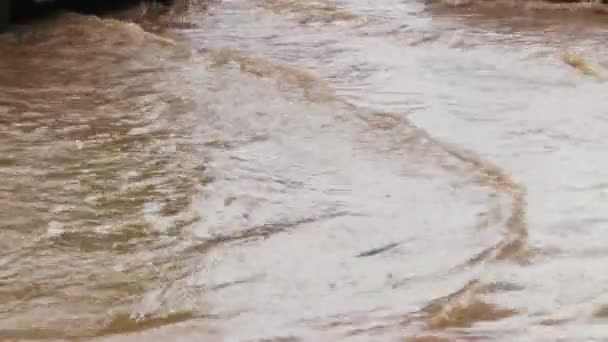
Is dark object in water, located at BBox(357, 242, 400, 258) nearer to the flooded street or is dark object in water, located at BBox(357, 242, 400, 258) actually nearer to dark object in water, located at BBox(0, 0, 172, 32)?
the flooded street

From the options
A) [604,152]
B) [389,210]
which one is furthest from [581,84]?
[389,210]

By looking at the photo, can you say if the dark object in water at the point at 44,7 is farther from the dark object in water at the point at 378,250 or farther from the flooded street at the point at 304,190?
the dark object in water at the point at 378,250

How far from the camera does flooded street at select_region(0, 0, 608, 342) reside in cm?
376

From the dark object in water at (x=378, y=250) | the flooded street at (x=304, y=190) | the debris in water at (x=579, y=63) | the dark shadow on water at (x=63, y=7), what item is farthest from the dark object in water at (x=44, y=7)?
the dark object in water at (x=378, y=250)

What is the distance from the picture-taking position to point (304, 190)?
5.09m

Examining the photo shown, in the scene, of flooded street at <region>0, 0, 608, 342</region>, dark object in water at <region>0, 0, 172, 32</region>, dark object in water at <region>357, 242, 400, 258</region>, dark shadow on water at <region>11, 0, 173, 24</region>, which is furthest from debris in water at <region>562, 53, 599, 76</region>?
dark object in water at <region>0, 0, 172, 32</region>

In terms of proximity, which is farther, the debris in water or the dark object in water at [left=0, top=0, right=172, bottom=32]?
the dark object in water at [left=0, top=0, right=172, bottom=32]

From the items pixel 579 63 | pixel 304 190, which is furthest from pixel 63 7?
pixel 304 190

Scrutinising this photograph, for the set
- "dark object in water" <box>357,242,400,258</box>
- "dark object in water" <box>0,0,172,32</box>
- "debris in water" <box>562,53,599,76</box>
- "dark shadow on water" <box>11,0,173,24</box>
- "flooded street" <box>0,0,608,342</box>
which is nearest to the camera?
"flooded street" <box>0,0,608,342</box>

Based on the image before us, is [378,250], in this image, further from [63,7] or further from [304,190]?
[63,7]

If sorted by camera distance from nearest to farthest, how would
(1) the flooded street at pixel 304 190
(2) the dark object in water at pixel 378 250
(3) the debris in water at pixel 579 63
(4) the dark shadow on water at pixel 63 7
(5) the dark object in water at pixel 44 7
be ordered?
(1) the flooded street at pixel 304 190 < (2) the dark object in water at pixel 378 250 < (3) the debris in water at pixel 579 63 < (5) the dark object in water at pixel 44 7 < (4) the dark shadow on water at pixel 63 7

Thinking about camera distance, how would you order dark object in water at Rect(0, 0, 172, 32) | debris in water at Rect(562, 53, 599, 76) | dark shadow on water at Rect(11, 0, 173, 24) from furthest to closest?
dark shadow on water at Rect(11, 0, 173, 24) → dark object in water at Rect(0, 0, 172, 32) → debris in water at Rect(562, 53, 599, 76)

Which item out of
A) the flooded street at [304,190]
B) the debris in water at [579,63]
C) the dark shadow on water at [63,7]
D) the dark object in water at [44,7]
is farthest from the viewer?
the dark shadow on water at [63,7]

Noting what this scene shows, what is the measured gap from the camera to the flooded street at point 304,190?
3.76 m
